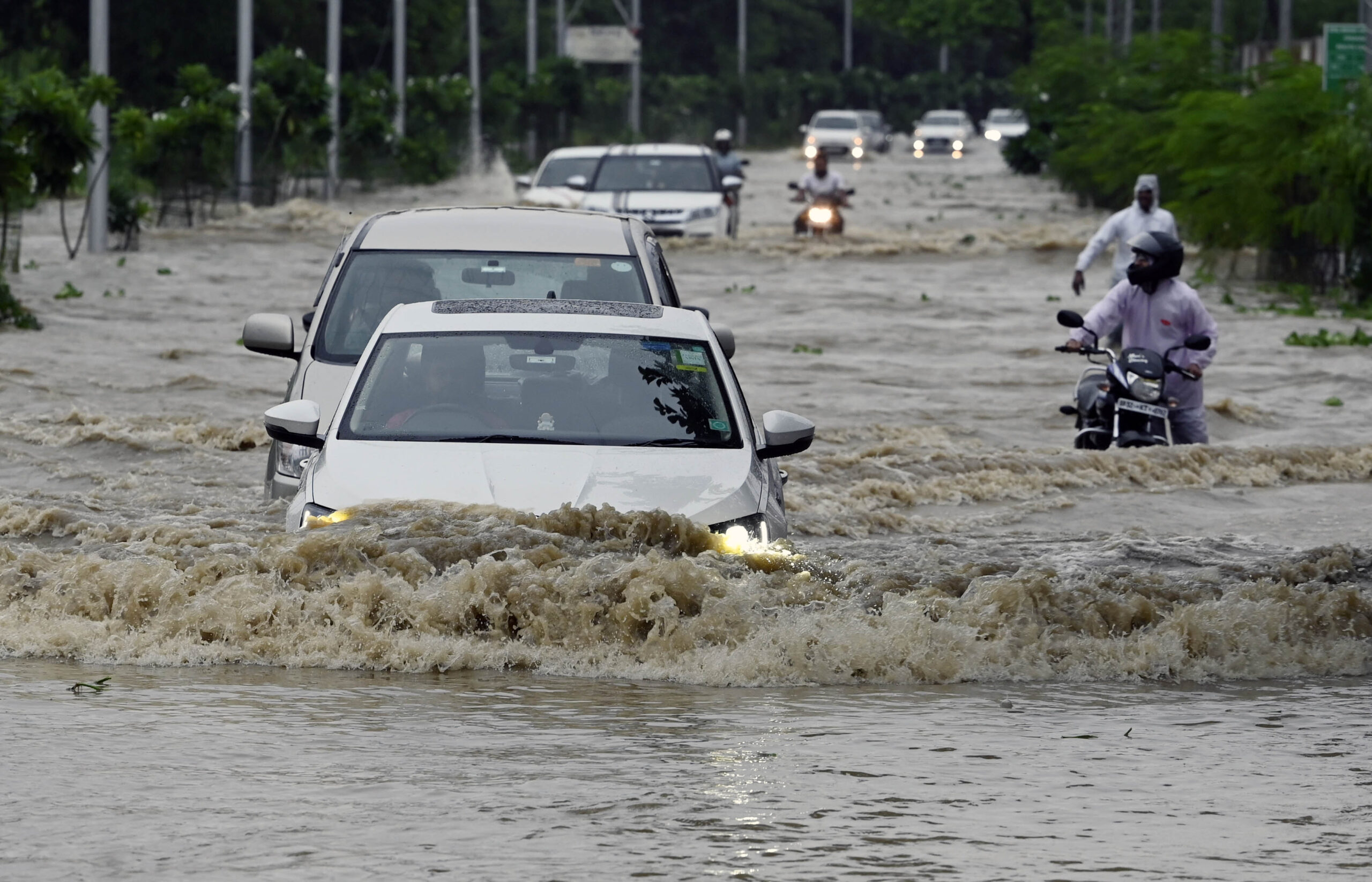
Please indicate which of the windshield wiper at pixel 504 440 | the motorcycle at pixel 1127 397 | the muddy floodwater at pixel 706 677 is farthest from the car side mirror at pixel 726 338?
the windshield wiper at pixel 504 440

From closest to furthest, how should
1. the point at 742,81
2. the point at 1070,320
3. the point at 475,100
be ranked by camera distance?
the point at 1070,320 < the point at 475,100 < the point at 742,81

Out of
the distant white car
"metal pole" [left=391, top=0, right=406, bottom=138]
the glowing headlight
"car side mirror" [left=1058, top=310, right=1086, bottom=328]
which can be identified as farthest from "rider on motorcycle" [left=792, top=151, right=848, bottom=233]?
the distant white car

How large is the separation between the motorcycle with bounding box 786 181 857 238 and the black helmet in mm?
21650

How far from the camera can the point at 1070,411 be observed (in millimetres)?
13008

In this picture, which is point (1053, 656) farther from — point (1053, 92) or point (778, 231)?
point (1053, 92)

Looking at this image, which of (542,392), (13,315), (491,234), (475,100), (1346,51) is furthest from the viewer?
(475,100)

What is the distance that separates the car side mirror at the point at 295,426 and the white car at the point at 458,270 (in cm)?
176

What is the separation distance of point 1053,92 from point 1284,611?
4819cm

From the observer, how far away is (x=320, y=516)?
8.10m

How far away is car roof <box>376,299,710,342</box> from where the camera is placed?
9.08 m

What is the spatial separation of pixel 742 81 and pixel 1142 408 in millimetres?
83459

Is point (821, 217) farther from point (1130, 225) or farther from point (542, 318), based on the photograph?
point (542, 318)

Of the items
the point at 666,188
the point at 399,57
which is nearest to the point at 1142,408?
the point at 666,188

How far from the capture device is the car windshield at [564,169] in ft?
107
